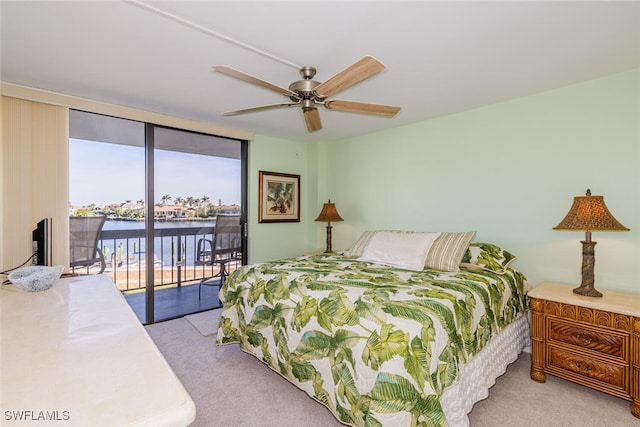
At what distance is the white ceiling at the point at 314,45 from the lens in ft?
5.33

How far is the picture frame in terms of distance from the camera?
431cm

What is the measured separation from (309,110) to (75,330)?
70.1 inches

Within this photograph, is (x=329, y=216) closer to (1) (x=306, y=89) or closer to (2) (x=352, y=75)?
(1) (x=306, y=89)

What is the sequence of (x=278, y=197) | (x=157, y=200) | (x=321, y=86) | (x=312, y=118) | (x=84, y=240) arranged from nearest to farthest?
1. (x=321, y=86)
2. (x=312, y=118)
3. (x=84, y=240)
4. (x=157, y=200)
5. (x=278, y=197)

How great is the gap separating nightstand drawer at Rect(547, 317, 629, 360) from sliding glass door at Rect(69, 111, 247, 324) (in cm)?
347

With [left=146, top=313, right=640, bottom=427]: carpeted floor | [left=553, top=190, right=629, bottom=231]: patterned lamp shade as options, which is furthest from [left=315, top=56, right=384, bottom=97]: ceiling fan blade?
[left=146, top=313, right=640, bottom=427]: carpeted floor

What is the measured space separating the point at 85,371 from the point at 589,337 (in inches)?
112

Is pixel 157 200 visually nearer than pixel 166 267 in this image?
Yes

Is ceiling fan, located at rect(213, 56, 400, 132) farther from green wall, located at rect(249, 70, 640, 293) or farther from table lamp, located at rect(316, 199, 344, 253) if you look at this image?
table lamp, located at rect(316, 199, 344, 253)

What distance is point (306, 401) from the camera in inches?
82.2

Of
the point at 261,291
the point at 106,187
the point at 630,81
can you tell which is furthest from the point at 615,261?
the point at 106,187

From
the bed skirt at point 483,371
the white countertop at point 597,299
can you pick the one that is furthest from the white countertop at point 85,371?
the white countertop at point 597,299

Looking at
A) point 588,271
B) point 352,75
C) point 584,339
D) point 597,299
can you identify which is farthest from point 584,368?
point 352,75

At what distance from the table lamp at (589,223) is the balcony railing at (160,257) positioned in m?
3.75
